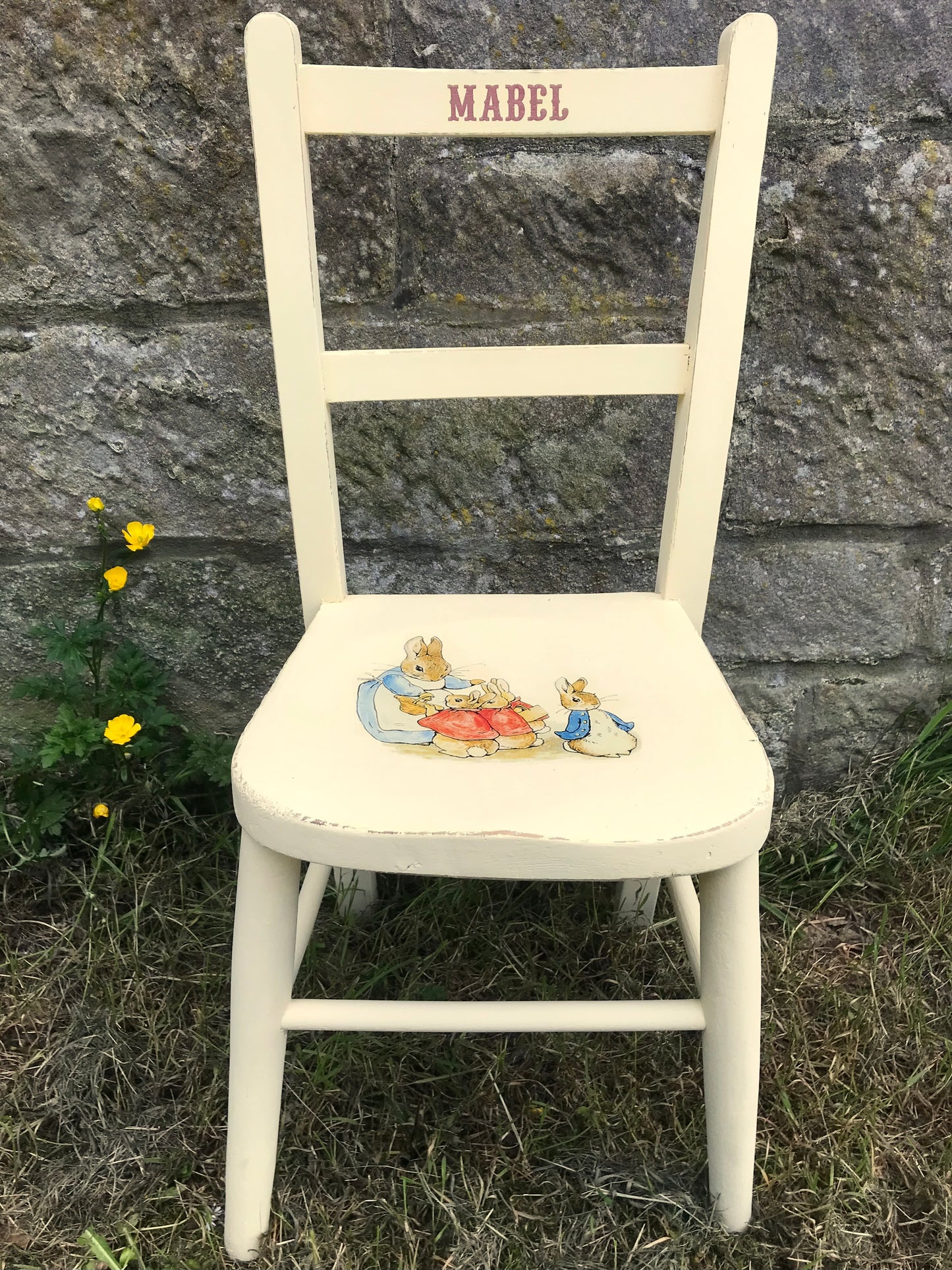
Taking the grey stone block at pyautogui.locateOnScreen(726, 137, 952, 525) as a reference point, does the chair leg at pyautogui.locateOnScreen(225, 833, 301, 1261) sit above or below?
Answer: below

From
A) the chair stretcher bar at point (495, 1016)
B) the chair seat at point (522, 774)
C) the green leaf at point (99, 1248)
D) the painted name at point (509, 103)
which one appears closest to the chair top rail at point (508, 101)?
the painted name at point (509, 103)

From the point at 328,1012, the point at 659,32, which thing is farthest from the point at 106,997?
the point at 659,32

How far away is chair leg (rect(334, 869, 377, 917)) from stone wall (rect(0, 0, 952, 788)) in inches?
10.7

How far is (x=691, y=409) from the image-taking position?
758 millimetres

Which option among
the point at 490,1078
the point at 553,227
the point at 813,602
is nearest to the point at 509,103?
the point at 553,227

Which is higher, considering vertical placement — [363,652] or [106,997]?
[363,652]

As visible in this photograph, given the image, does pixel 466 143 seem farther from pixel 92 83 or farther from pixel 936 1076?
pixel 936 1076

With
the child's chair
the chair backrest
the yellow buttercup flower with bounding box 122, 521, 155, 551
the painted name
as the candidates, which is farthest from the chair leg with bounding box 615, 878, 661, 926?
the painted name

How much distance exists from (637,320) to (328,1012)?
72 centimetres

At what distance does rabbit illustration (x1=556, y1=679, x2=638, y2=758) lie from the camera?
62 centimetres

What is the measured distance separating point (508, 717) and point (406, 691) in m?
0.09

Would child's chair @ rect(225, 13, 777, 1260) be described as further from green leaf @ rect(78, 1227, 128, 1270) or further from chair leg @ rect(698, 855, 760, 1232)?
green leaf @ rect(78, 1227, 128, 1270)

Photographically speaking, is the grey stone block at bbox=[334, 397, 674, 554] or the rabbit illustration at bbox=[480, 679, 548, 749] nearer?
the rabbit illustration at bbox=[480, 679, 548, 749]

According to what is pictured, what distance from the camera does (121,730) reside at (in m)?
0.94
